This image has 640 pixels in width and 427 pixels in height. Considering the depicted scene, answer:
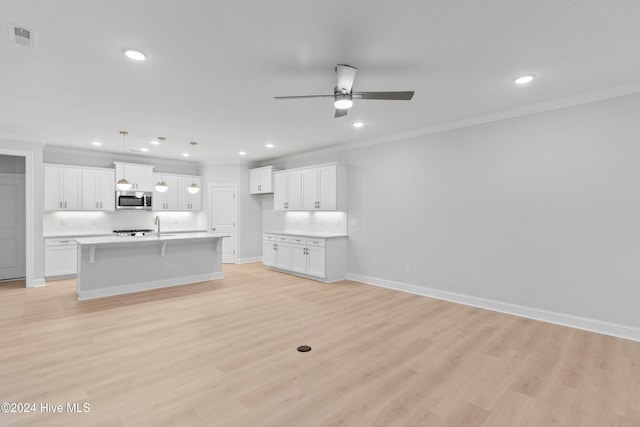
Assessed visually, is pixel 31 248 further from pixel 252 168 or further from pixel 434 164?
pixel 434 164

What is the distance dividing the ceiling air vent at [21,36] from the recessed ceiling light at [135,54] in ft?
2.09

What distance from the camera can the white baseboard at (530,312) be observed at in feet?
Result: 11.5

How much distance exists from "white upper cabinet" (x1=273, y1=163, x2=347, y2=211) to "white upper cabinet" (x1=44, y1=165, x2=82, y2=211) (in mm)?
4316

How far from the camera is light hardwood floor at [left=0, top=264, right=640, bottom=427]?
7.11 ft

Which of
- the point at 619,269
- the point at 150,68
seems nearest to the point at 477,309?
the point at 619,269

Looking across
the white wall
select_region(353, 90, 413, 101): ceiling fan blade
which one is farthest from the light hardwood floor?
select_region(353, 90, 413, 101): ceiling fan blade

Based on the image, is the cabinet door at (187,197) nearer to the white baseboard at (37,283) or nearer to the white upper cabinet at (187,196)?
the white upper cabinet at (187,196)

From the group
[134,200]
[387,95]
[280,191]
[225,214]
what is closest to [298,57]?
[387,95]

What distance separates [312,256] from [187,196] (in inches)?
164

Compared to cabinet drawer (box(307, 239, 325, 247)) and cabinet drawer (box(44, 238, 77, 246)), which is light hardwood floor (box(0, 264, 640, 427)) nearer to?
cabinet drawer (box(307, 239, 325, 247))

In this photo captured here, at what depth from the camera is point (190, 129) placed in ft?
17.3

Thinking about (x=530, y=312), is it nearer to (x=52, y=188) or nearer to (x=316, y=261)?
(x=316, y=261)

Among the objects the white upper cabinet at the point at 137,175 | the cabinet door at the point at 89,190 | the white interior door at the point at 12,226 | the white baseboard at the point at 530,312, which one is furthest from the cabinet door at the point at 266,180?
the white interior door at the point at 12,226

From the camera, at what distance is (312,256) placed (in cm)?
637
